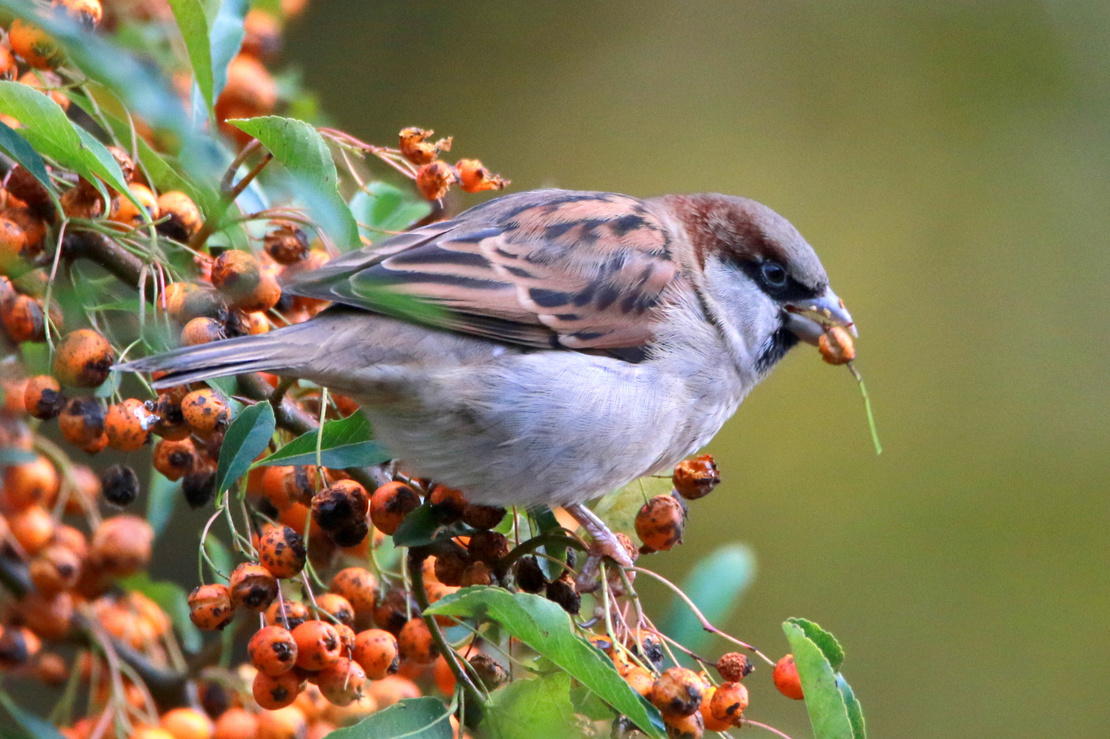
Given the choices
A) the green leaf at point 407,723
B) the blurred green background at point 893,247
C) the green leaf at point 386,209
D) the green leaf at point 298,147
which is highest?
the green leaf at point 298,147

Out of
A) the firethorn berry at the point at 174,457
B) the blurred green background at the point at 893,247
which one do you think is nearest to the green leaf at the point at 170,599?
the firethorn berry at the point at 174,457

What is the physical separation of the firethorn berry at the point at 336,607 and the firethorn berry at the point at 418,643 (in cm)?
9

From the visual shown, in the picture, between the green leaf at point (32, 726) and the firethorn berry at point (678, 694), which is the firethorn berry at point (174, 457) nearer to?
the green leaf at point (32, 726)

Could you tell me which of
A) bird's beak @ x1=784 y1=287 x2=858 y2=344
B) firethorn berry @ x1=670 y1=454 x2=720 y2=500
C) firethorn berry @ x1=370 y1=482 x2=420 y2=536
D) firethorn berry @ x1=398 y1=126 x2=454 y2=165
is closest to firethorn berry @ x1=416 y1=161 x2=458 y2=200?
firethorn berry @ x1=398 y1=126 x2=454 y2=165

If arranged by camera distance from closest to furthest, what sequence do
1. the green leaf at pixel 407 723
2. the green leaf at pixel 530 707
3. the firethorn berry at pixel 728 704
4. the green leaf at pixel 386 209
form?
the green leaf at pixel 530 707 < the green leaf at pixel 407 723 < the firethorn berry at pixel 728 704 < the green leaf at pixel 386 209

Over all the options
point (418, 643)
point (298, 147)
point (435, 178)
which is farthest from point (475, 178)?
point (418, 643)

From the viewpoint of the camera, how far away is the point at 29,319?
155 centimetres

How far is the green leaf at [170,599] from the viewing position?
2.07 metres

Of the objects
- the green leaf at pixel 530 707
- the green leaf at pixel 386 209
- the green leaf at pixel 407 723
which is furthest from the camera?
the green leaf at pixel 386 209

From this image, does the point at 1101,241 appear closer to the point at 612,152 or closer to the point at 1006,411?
the point at 1006,411

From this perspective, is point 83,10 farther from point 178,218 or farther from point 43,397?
point 43,397

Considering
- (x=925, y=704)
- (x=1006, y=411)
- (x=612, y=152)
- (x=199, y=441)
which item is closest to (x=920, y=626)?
(x=925, y=704)

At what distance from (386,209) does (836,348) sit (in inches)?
37.8

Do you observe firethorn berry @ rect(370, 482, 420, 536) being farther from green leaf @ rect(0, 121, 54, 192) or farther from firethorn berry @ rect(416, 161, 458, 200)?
green leaf @ rect(0, 121, 54, 192)
